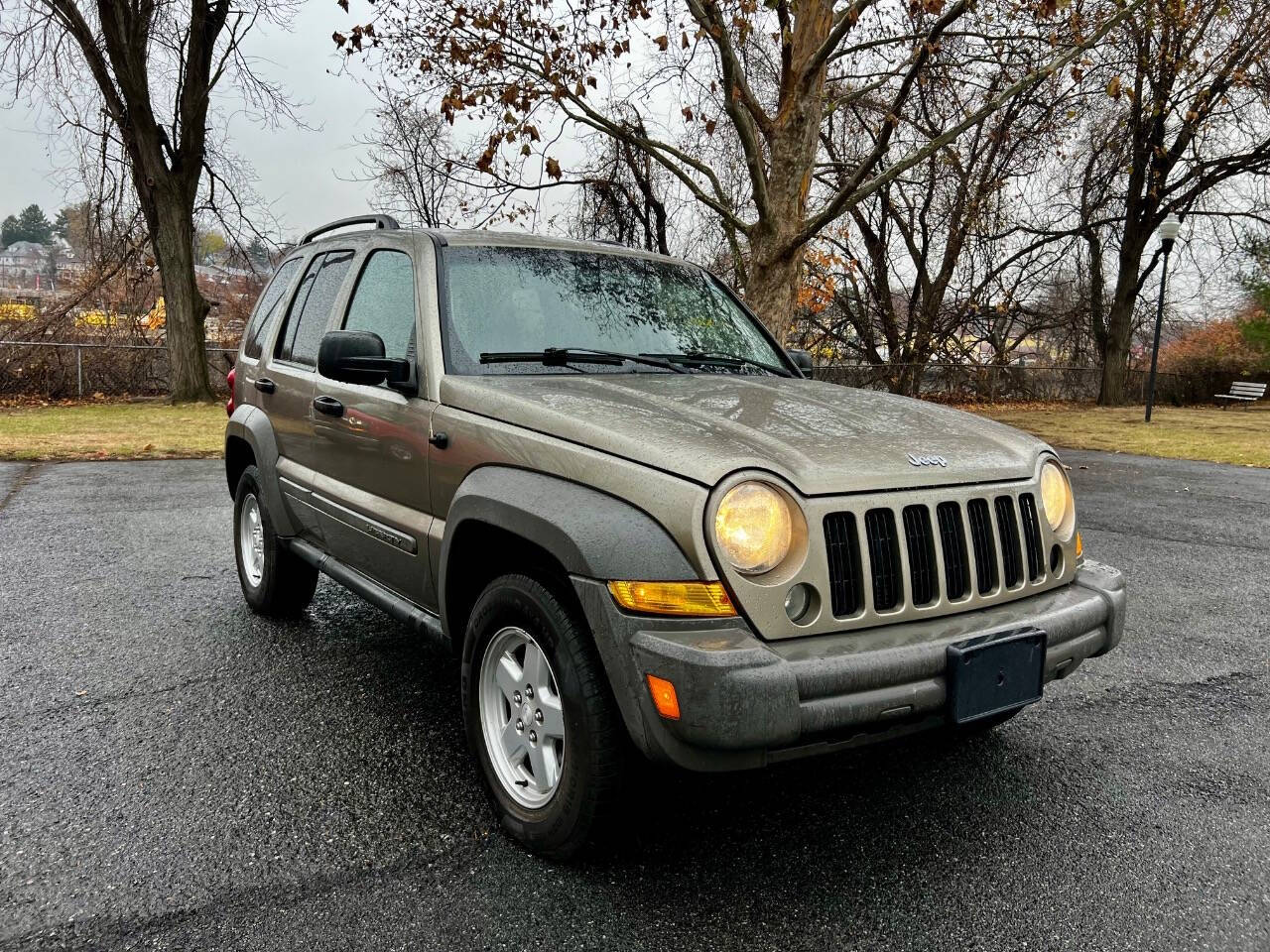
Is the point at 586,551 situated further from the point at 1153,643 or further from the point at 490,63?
the point at 490,63

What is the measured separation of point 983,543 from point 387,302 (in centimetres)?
247

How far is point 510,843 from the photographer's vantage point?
2666 mm

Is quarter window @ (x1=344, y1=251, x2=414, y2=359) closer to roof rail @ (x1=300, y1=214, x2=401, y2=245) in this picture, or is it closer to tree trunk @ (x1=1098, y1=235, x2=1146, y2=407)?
roof rail @ (x1=300, y1=214, x2=401, y2=245)

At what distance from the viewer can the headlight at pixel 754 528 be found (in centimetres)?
223

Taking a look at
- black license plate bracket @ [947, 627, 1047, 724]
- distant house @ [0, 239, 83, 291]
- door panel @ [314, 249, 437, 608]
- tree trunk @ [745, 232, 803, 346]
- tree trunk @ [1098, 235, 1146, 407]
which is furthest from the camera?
tree trunk @ [1098, 235, 1146, 407]

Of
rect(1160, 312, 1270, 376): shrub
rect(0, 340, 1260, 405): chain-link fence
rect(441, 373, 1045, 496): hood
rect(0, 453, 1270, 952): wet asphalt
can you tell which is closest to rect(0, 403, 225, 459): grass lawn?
rect(0, 340, 1260, 405): chain-link fence

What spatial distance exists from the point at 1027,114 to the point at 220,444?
17751mm

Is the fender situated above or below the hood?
below

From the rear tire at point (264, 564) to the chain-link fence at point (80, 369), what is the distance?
56.8 feet

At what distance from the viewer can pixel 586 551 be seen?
7.49 feet

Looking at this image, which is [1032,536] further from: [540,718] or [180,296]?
[180,296]

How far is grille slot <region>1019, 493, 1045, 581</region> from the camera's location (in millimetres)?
2744

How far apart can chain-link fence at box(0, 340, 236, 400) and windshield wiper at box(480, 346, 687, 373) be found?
19.8 metres

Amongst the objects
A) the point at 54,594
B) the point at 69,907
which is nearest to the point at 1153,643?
the point at 69,907
